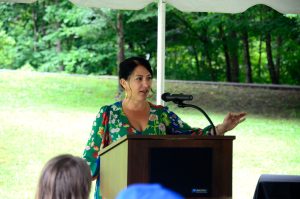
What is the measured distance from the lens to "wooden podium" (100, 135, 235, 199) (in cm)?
303

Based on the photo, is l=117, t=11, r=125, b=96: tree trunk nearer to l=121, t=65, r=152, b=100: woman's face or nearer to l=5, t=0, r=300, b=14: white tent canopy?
l=5, t=0, r=300, b=14: white tent canopy

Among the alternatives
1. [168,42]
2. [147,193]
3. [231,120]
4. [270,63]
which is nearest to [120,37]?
[168,42]

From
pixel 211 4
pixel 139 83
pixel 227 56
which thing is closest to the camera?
pixel 139 83

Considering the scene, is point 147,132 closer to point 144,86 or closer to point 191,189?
point 144,86

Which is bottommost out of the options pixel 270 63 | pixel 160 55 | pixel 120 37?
pixel 160 55

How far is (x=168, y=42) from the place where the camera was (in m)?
15.1

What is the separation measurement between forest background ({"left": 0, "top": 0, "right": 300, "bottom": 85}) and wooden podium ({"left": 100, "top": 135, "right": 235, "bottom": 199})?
1052 cm

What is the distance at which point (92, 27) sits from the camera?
1400cm

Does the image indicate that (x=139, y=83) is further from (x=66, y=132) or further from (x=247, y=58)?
(x=247, y=58)

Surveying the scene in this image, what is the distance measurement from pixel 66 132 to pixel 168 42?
A: 15.2 ft

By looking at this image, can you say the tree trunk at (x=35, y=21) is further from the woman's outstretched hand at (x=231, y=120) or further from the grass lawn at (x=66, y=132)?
the woman's outstretched hand at (x=231, y=120)

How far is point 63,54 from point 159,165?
1186 cm

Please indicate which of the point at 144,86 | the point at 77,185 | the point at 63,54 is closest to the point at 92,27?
the point at 63,54

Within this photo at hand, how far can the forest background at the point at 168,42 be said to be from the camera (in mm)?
14211
